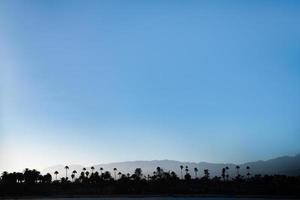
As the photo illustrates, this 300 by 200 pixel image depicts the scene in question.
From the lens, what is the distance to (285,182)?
157875 mm

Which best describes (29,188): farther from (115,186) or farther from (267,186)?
(267,186)

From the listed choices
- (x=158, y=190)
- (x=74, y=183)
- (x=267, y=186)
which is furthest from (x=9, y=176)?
(x=267, y=186)

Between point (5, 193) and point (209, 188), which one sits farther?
point (209, 188)

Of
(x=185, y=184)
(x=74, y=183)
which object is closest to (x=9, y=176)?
(x=74, y=183)

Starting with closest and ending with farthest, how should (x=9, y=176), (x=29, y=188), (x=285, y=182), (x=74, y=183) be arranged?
1. (x=285, y=182)
2. (x=29, y=188)
3. (x=9, y=176)
4. (x=74, y=183)

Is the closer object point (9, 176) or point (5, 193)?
point (5, 193)

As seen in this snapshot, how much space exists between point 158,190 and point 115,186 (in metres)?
19.6

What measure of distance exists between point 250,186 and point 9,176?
9768cm

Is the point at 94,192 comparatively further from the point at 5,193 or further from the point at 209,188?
the point at 209,188

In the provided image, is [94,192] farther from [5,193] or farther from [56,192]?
[5,193]

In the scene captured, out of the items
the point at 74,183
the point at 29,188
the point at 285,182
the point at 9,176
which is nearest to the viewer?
the point at 285,182

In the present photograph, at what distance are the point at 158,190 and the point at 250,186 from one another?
36.0 m

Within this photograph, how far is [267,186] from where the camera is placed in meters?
161

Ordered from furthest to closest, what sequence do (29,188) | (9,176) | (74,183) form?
1. (74,183)
2. (9,176)
3. (29,188)
